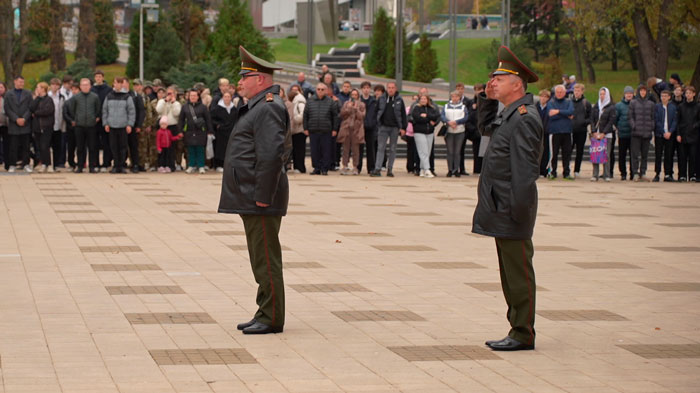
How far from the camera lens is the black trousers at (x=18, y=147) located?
25.2 metres

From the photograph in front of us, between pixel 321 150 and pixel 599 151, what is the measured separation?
5.76 m

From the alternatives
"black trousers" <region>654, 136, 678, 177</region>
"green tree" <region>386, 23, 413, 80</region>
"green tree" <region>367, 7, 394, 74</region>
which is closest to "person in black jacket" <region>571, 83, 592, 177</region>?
"black trousers" <region>654, 136, 678, 177</region>

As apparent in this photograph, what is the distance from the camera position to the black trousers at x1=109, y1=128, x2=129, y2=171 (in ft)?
81.5

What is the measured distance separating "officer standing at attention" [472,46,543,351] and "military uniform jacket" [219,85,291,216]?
1.39 meters

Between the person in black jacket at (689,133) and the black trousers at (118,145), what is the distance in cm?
1134

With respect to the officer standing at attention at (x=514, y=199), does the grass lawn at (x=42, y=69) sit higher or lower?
higher

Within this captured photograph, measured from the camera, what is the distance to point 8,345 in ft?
26.2

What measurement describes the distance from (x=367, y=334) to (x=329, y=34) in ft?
233

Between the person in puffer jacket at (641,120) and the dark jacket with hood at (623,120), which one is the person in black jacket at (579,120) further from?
the person in puffer jacket at (641,120)

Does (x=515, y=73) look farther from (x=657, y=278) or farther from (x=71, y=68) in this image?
(x=71, y=68)

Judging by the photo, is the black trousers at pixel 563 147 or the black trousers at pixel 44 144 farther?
the black trousers at pixel 563 147

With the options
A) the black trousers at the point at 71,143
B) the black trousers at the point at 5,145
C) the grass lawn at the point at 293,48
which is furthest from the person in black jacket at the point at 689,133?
the grass lawn at the point at 293,48

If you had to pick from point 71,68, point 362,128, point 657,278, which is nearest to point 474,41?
point 71,68

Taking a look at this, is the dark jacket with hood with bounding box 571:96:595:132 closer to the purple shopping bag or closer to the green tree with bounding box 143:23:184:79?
the purple shopping bag
